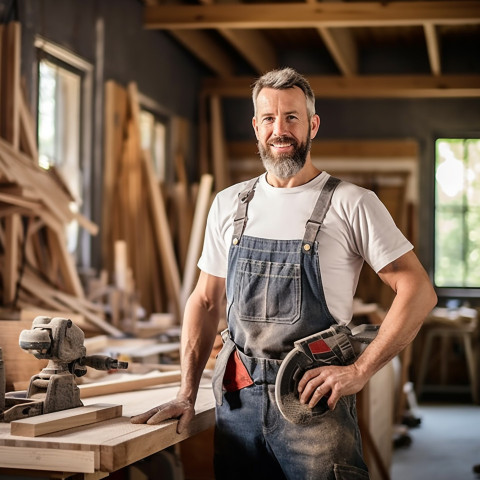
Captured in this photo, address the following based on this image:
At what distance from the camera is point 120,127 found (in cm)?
835

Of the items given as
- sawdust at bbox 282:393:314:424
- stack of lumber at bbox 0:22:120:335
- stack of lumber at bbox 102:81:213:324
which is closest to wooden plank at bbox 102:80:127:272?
stack of lumber at bbox 102:81:213:324

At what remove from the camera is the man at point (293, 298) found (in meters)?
2.63

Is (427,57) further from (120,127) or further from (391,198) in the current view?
(120,127)

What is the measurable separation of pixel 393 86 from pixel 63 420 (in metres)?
9.20

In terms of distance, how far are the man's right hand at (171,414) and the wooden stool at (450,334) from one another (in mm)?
8394

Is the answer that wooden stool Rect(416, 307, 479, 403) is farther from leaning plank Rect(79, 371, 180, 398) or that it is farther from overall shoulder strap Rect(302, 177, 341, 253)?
overall shoulder strap Rect(302, 177, 341, 253)

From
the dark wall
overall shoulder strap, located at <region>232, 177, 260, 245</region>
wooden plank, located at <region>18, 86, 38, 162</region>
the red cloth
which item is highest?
the dark wall

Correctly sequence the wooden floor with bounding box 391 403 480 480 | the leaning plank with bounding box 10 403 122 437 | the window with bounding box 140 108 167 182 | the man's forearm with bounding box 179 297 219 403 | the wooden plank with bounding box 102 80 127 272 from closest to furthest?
the leaning plank with bounding box 10 403 122 437 → the man's forearm with bounding box 179 297 219 403 → the wooden floor with bounding box 391 403 480 480 → the wooden plank with bounding box 102 80 127 272 → the window with bounding box 140 108 167 182

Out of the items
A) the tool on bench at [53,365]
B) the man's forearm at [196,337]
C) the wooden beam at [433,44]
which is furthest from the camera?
the wooden beam at [433,44]

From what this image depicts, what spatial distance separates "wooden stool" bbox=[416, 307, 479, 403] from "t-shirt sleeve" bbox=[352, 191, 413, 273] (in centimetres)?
837

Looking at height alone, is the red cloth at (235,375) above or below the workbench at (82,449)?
above

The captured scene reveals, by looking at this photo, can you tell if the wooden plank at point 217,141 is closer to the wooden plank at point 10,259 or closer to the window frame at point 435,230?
the window frame at point 435,230

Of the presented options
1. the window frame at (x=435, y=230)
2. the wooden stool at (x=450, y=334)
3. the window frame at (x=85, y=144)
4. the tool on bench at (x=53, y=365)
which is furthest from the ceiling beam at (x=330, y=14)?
the tool on bench at (x=53, y=365)

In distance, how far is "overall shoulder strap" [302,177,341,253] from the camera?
2703 millimetres
